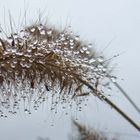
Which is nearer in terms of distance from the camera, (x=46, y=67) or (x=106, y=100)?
(x=46, y=67)

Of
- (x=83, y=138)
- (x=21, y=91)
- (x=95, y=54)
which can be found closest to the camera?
(x=21, y=91)

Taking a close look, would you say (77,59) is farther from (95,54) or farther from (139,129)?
(139,129)

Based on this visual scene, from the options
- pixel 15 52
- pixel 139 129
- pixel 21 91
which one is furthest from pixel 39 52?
pixel 139 129

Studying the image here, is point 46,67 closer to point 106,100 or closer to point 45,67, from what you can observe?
point 45,67

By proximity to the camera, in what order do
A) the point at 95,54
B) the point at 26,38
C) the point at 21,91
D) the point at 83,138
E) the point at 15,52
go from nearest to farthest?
the point at 15,52 → the point at 26,38 → the point at 21,91 → the point at 95,54 → the point at 83,138

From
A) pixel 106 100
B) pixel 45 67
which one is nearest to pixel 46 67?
pixel 45 67
